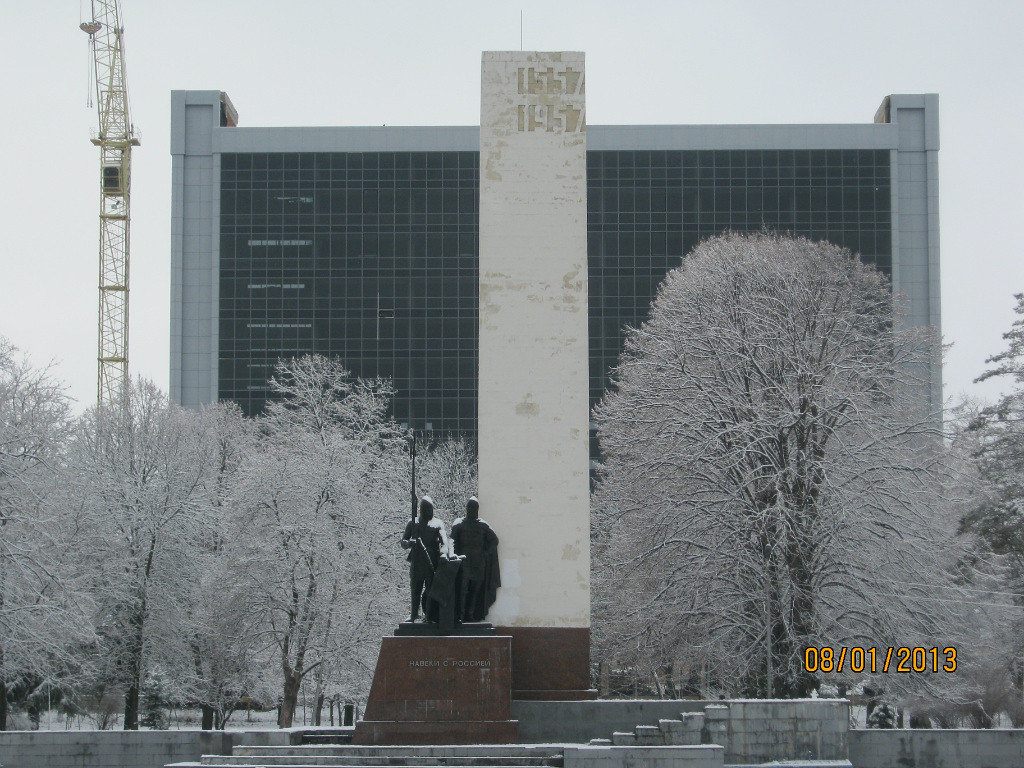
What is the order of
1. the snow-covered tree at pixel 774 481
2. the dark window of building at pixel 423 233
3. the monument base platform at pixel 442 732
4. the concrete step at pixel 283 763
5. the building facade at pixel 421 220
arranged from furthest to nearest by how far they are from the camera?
the building facade at pixel 421 220 < the dark window of building at pixel 423 233 < the snow-covered tree at pixel 774 481 < the monument base platform at pixel 442 732 < the concrete step at pixel 283 763

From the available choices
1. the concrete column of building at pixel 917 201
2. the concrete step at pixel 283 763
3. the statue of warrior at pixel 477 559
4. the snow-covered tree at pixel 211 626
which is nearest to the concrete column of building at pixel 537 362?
the statue of warrior at pixel 477 559

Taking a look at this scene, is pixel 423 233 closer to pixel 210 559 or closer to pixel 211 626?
pixel 210 559

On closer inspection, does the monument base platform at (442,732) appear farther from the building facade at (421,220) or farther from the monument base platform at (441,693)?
the building facade at (421,220)

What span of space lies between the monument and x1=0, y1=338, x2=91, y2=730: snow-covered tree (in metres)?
12.4

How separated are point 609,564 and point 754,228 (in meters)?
60.0

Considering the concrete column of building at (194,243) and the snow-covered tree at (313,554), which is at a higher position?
the concrete column of building at (194,243)

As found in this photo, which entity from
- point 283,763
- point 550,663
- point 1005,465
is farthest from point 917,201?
point 283,763

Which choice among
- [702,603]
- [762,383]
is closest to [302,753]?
[702,603]

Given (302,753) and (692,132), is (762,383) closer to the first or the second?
(302,753)

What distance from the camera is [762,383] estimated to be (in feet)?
105

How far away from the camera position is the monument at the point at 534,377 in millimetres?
25031

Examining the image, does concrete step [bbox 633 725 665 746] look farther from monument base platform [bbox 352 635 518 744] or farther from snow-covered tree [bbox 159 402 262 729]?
snow-covered tree [bbox 159 402 262 729]
